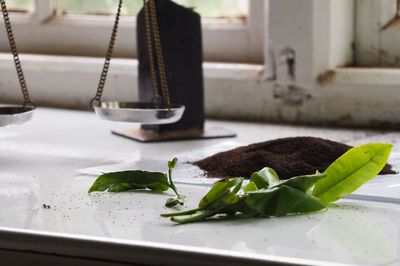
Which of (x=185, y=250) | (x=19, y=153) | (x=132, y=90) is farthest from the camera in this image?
(x=132, y=90)

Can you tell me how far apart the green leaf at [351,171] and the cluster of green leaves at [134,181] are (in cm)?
18

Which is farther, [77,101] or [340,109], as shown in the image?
[77,101]

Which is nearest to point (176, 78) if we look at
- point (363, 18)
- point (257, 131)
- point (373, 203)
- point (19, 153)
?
point (257, 131)

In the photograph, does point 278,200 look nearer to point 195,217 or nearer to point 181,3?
point 195,217

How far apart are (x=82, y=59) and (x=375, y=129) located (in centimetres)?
64

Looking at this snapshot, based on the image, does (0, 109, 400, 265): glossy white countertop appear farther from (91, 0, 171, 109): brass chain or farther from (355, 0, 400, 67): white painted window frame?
(355, 0, 400, 67): white painted window frame

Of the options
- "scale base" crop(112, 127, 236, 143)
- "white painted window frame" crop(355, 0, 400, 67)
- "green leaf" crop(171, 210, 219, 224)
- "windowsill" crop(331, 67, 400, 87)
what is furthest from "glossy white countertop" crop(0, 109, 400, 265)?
"white painted window frame" crop(355, 0, 400, 67)

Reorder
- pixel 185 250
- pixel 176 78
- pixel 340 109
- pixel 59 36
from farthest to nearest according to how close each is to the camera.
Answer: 1. pixel 59 36
2. pixel 340 109
3. pixel 176 78
4. pixel 185 250

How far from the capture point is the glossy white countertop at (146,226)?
0.86 metres

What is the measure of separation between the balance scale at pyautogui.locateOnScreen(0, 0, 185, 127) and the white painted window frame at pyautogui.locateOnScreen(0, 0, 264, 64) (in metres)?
0.36

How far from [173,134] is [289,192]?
58 centimetres

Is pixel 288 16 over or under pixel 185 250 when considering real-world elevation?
over

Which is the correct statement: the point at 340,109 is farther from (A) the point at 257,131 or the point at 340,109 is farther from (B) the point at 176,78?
(B) the point at 176,78

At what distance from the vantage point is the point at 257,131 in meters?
1.62
